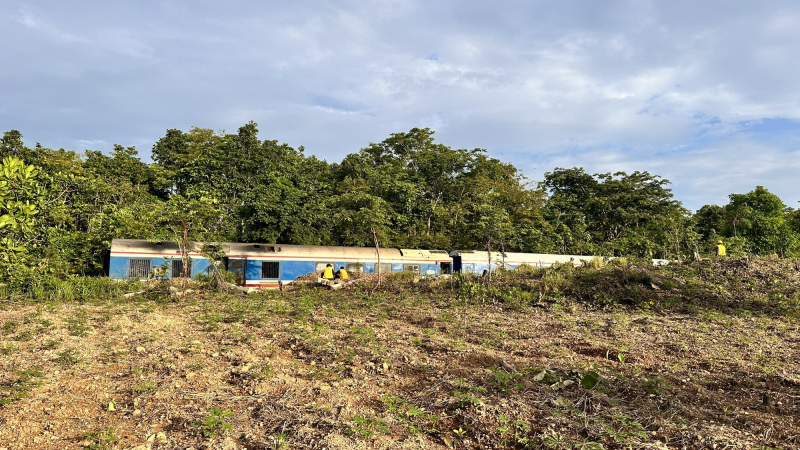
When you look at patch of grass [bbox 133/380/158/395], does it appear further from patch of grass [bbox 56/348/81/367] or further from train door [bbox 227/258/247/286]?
train door [bbox 227/258/247/286]

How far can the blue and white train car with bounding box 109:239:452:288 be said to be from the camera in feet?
59.1

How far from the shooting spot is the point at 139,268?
18.1 m

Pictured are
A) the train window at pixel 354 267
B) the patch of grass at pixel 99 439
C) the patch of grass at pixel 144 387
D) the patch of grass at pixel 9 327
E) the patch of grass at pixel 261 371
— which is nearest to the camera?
the patch of grass at pixel 99 439

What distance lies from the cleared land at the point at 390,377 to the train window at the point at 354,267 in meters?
9.92

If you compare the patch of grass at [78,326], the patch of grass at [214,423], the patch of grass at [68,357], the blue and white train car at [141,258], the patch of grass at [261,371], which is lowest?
the patch of grass at [214,423]

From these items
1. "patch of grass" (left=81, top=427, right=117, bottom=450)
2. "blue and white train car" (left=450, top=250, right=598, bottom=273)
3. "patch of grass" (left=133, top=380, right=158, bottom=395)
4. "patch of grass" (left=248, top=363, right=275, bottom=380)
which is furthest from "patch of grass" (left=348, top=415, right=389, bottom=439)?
"blue and white train car" (left=450, top=250, right=598, bottom=273)

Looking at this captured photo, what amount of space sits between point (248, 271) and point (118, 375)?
14.3 metres

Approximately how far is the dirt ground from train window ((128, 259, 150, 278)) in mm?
7612

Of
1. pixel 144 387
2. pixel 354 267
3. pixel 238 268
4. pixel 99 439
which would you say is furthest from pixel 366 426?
pixel 354 267

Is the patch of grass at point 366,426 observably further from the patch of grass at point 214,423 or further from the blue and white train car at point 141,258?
the blue and white train car at point 141,258

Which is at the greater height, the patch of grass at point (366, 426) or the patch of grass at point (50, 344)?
the patch of grass at point (50, 344)

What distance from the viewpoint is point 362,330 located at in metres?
9.59

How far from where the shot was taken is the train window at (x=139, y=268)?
1794 centimetres

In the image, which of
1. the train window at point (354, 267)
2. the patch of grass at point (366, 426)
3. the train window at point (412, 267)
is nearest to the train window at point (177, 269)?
the train window at point (354, 267)
